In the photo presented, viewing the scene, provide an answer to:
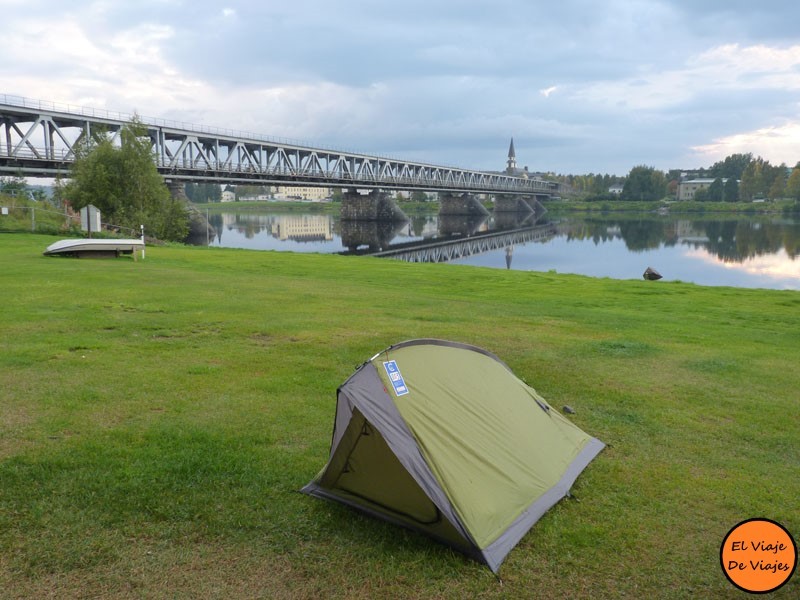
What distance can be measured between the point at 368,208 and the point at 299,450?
339 feet

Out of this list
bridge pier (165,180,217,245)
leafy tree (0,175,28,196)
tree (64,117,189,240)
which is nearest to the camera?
tree (64,117,189,240)

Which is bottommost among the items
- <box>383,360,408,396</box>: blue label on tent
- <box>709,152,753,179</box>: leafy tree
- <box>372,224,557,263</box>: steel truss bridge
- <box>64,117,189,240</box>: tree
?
<box>372,224,557,263</box>: steel truss bridge

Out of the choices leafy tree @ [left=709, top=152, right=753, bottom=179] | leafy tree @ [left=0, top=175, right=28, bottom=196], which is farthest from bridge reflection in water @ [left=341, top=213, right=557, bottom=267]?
leafy tree @ [left=709, top=152, right=753, bottom=179]

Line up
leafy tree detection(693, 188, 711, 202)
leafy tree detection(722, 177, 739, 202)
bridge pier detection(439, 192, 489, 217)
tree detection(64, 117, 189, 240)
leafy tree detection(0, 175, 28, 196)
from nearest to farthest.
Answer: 1. tree detection(64, 117, 189, 240)
2. leafy tree detection(0, 175, 28, 196)
3. bridge pier detection(439, 192, 489, 217)
4. leafy tree detection(722, 177, 739, 202)
5. leafy tree detection(693, 188, 711, 202)

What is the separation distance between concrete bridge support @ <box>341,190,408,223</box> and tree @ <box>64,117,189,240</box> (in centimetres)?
6853

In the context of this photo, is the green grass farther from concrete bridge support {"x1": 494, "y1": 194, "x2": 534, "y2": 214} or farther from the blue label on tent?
concrete bridge support {"x1": 494, "y1": 194, "x2": 534, "y2": 214}

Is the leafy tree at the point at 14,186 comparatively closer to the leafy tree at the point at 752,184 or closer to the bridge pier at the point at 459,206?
the bridge pier at the point at 459,206

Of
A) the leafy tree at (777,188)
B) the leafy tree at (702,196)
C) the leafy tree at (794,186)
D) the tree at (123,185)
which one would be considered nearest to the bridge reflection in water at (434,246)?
the tree at (123,185)

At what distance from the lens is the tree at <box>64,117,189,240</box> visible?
38062 millimetres

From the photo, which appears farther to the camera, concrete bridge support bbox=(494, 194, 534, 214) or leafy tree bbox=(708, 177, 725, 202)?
concrete bridge support bbox=(494, 194, 534, 214)

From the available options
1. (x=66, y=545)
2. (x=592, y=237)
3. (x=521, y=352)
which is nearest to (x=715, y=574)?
(x=66, y=545)

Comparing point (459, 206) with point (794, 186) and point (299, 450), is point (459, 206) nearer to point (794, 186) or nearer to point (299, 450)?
point (794, 186)

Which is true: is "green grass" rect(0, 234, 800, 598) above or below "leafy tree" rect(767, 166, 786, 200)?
below

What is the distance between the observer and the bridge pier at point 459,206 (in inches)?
5354
